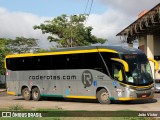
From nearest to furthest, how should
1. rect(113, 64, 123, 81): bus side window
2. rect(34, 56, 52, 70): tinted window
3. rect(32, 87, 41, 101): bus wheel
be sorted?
rect(113, 64, 123, 81): bus side window → rect(34, 56, 52, 70): tinted window → rect(32, 87, 41, 101): bus wheel

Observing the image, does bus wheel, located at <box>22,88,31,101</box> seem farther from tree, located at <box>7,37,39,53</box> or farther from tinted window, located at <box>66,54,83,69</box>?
tree, located at <box>7,37,39,53</box>

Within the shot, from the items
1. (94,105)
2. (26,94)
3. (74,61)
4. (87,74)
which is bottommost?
(94,105)

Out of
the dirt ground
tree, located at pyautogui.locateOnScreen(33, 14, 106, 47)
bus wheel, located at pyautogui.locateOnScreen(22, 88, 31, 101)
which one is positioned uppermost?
tree, located at pyautogui.locateOnScreen(33, 14, 106, 47)

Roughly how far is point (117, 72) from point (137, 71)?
1.07 meters

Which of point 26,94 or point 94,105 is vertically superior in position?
point 26,94

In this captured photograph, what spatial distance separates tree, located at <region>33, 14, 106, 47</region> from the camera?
65250mm

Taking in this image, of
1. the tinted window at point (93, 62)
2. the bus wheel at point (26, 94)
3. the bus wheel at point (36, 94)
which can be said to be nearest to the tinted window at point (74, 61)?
the tinted window at point (93, 62)

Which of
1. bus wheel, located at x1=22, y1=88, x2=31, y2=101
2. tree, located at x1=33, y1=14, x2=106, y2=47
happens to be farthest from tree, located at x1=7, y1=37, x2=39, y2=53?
bus wheel, located at x1=22, y1=88, x2=31, y2=101

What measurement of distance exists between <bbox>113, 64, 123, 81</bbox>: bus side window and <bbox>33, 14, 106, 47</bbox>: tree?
4135 centimetres

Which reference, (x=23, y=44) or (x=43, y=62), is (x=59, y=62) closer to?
(x=43, y=62)

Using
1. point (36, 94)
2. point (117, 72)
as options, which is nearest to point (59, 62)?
point (36, 94)

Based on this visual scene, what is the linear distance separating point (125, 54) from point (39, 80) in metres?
7.03

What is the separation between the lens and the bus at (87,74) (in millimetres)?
22312

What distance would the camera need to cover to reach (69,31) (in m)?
66.1
